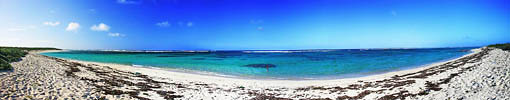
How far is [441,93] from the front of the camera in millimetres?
8930

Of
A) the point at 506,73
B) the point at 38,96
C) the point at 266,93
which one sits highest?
the point at 506,73

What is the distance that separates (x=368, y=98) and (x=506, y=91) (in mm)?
4722

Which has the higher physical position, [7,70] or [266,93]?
[7,70]

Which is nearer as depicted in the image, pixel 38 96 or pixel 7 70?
pixel 38 96

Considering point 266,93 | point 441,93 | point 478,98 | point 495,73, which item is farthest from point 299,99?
point 495,73

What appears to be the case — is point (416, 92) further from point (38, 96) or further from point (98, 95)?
point (38, 96)

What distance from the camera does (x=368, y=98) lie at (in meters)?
9.80

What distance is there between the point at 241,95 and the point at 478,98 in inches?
384

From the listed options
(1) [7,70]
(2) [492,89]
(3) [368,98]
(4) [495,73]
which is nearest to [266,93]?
(3) [368,98]

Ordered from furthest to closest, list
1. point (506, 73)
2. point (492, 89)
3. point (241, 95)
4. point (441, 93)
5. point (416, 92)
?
point (241, 95) < point (506, 73) < point (416, 92) < point (441, 93) < point (492, 89)

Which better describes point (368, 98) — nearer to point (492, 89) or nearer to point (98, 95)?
point (492, 89)

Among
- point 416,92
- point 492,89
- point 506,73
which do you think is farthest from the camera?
point 506,73

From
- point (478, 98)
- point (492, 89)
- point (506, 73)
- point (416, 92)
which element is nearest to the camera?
point (478, 98)

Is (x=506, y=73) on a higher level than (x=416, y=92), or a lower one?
higher
